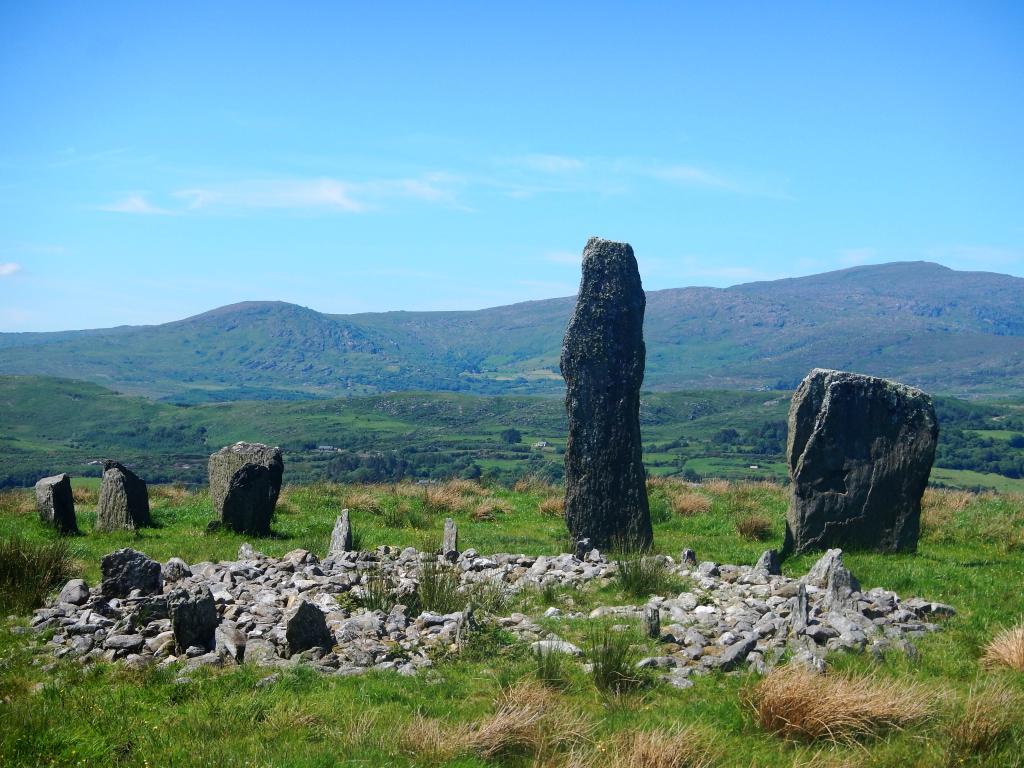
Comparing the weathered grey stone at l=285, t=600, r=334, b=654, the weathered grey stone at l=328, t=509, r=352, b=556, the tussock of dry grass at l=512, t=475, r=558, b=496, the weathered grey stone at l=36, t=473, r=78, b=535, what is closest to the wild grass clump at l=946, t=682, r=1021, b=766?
the weathered grey stone at l=285, t=600, r=334, b=654

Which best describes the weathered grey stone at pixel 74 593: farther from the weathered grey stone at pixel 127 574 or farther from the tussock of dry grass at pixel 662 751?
the tussock of dry grass at pixel 662 751

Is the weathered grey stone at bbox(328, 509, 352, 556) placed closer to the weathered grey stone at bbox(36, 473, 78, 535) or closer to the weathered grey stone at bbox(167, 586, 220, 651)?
the weathered grey stone at bbox(167, 586, 220, 651)

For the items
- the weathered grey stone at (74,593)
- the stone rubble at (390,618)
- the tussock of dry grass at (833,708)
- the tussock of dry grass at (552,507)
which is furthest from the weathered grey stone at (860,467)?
the weathered grey stone at (74,593)

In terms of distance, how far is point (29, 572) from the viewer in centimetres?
1155

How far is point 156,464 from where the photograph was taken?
93.0 m

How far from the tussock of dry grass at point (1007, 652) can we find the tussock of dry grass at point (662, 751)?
3.79 m

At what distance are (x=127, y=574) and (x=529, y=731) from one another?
6470mm

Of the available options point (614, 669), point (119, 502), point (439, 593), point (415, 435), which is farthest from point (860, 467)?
point (415, 435)

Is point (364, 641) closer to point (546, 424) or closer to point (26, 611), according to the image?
point (26, 611)

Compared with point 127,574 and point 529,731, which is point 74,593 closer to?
point 127,574

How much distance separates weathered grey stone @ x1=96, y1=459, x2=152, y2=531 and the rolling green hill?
27403 mm

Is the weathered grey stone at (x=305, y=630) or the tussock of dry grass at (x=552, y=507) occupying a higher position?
the weathered grey stone at (x=305, y=630)

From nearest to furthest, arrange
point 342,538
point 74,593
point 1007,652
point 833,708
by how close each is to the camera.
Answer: point 833,708, point 1007,652, point 74,593, point 342,538

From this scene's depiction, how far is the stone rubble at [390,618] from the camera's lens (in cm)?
901
